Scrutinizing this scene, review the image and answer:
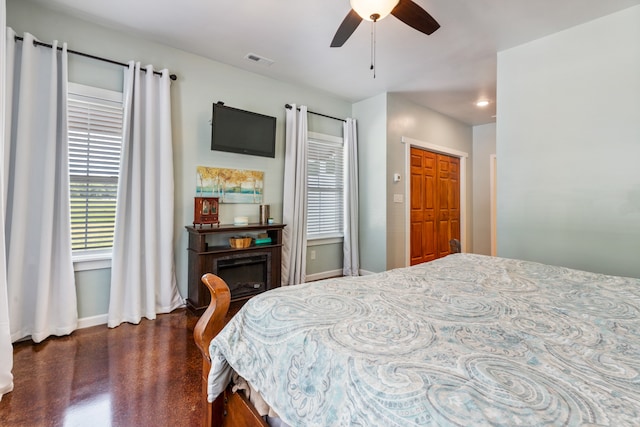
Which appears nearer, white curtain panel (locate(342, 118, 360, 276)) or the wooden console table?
the wooden console table

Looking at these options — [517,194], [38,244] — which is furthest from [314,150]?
[38,244]

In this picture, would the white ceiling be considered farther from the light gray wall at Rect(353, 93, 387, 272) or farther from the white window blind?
the white window blind

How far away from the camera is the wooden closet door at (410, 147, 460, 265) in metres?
4.68

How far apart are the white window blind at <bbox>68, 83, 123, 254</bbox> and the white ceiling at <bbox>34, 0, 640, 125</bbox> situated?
0.71 meters

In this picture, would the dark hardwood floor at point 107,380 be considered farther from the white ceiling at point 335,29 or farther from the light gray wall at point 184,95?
the white ceiling at point 335,29

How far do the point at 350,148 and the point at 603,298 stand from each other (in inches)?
137

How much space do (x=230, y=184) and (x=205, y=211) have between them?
1.63 feet

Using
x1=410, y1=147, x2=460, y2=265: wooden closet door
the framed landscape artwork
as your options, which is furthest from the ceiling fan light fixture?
x1=410, y1=147, x2=460, y2=265: wooden closet door

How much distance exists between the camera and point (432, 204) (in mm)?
5035

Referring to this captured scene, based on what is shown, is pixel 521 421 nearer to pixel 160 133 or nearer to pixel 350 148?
pixel 160 133

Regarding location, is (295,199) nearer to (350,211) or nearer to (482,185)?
(350,211)

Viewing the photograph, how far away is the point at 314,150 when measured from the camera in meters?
4.14

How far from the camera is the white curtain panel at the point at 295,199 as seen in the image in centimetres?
373

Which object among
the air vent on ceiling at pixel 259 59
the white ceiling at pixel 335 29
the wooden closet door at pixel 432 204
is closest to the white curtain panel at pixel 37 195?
the white ceiling at pixel 335 29
